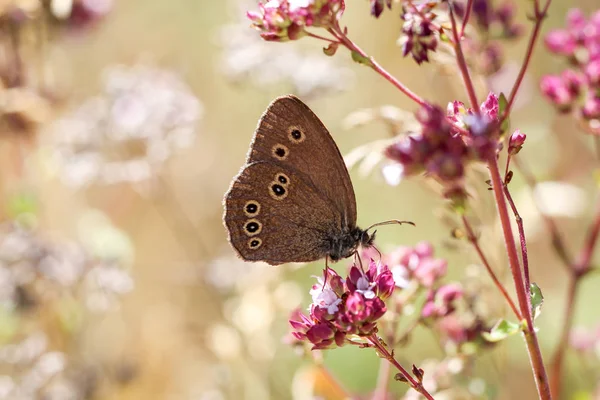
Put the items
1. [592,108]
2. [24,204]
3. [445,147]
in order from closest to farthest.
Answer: [445,147]
[592,108]
[24,204]

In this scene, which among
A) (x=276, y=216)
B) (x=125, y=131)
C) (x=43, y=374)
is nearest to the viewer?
(x=276, y=216)

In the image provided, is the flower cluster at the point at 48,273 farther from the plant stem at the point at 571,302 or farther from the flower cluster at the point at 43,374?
the plant stem at the point at 571,302

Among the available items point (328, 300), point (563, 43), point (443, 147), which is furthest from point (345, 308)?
point (563, 43)

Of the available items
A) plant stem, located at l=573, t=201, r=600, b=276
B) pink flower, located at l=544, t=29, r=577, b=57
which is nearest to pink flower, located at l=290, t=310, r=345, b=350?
plant stem, located at l=573, t=201, r=600, b=276

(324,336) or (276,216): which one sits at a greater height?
(324,336)

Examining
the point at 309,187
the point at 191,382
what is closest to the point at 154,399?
the point at 191,382

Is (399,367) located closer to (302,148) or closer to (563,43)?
(302,148)

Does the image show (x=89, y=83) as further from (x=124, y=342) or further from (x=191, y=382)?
(x=191, y=382)

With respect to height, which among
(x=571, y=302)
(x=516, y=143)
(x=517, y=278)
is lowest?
(x=571, y=302)
